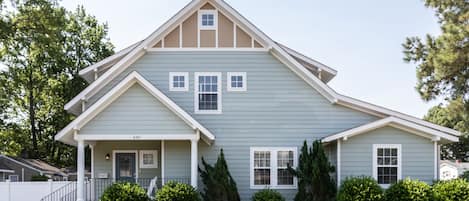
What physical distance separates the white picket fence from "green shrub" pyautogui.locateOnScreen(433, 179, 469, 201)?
1164 centimetres

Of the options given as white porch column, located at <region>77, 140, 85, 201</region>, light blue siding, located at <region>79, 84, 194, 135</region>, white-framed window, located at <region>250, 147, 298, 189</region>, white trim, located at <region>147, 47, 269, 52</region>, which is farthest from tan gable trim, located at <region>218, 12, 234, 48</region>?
white porch column, located at <region>77, 140, 85, 201</region>

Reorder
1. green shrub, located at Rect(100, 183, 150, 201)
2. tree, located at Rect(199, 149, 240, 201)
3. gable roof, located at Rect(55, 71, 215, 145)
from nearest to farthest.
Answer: green shrub, located at Rect(100, 183, 150, 201) < gable roof, located at Rect(55, 71, 215, 145) < tree, located at Rect(199, 149, 240, 201)

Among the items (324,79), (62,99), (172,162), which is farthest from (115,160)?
(62,99)

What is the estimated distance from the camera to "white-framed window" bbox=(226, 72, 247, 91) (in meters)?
18.7

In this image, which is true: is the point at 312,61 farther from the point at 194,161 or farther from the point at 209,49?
the point at 194,161

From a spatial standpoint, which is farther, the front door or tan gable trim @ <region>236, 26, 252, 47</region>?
the front door

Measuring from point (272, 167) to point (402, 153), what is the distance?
4120 millimetres

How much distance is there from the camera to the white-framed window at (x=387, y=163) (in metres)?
17.5

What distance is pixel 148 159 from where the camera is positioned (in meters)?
19.2

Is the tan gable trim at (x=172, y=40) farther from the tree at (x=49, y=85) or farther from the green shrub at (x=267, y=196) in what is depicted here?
the tree at (x=49, y=85)

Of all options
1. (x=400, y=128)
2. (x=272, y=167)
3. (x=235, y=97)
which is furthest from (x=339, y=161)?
(x=235, y=97)

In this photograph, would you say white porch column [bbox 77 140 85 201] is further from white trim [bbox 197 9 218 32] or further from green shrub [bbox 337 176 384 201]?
green shrub [bbox 337 176 384 201]

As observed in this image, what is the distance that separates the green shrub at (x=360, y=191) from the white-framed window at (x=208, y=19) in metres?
6.71

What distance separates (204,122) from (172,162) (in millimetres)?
1662
